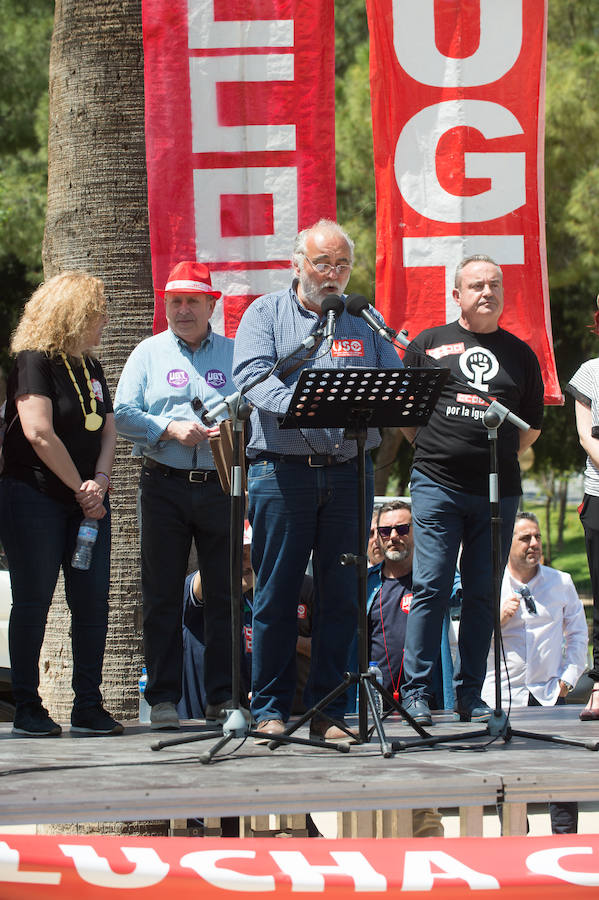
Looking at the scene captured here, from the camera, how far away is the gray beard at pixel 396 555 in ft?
23.0

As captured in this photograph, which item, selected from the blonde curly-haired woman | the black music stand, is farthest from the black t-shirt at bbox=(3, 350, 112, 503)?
the black music stand

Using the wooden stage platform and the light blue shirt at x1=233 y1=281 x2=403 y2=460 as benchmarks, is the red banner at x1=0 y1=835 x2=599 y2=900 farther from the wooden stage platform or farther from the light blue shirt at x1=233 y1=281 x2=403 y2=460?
the light blue shirt at x1=233 y1=281 x2=403 y2=460

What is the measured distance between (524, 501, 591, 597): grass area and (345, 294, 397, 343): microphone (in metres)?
17.3

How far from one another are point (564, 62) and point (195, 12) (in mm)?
9705

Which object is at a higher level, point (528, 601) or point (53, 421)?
point (53, 421)

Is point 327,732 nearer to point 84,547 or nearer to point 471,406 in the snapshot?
point 84,547

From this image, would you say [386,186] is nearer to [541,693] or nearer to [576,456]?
[541,693]

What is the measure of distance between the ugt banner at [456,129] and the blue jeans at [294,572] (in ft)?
8.01

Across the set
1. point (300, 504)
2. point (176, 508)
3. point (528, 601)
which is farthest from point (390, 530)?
point (300, 504)

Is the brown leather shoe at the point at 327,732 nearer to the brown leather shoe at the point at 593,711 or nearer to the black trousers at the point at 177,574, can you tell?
the black trousers at the point at 177,574

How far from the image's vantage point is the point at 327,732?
5.13 metres

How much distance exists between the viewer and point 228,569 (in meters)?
5.57

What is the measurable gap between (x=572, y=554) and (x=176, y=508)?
136 feet

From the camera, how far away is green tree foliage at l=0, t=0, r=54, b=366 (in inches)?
672
